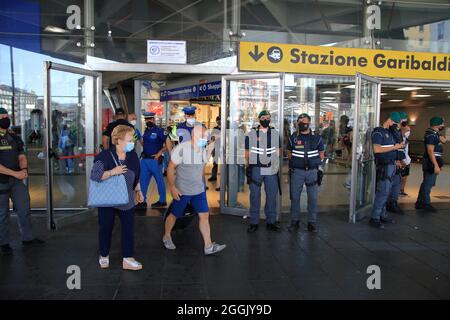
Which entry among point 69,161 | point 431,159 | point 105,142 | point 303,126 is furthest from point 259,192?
point 431,159

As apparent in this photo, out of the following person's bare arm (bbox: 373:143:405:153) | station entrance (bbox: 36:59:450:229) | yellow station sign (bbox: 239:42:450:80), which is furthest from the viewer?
yellow station sign (bbox: 239:42:450:80)

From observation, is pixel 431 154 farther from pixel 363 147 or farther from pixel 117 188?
pixel 117 188

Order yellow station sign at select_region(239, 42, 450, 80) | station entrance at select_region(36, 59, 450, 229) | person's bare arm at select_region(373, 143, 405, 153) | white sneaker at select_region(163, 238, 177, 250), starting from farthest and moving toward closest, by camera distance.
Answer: yellow station sign at select_region(239, 42, 450, 80) < station entrance at select_region(36, 59, 450, 229) < person's bare arm at select_region(373, 143, 405, 153) < white sneaker at select_region(163, 238, 177, 250)

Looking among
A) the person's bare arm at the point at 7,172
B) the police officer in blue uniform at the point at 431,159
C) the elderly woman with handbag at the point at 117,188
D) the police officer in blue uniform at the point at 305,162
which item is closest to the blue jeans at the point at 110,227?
the elderly woman with handbag at the point at 117,188

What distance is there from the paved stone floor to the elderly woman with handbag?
0.82 ft

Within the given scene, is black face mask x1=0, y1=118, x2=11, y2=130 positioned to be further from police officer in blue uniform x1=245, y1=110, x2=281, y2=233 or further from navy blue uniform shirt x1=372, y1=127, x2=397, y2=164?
navy blue uniform shirt x1=372, y1=127, x2=397, y2=164

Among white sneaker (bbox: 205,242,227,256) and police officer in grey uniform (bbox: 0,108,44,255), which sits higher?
police officer in grey uniform (bbox: 0,108,44,255)

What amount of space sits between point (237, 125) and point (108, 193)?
3312 millimetres

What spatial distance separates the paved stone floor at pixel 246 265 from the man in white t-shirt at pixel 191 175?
52 cm

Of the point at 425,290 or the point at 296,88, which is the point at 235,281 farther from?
the point at 296,88

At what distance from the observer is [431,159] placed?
23.8 ft

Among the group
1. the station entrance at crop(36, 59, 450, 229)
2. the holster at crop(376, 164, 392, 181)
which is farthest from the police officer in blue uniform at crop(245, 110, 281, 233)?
the holster at crop(376, 164, 392, 181)

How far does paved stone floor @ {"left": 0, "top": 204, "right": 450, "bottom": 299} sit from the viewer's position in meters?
3.70

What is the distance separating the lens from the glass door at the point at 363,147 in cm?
623
